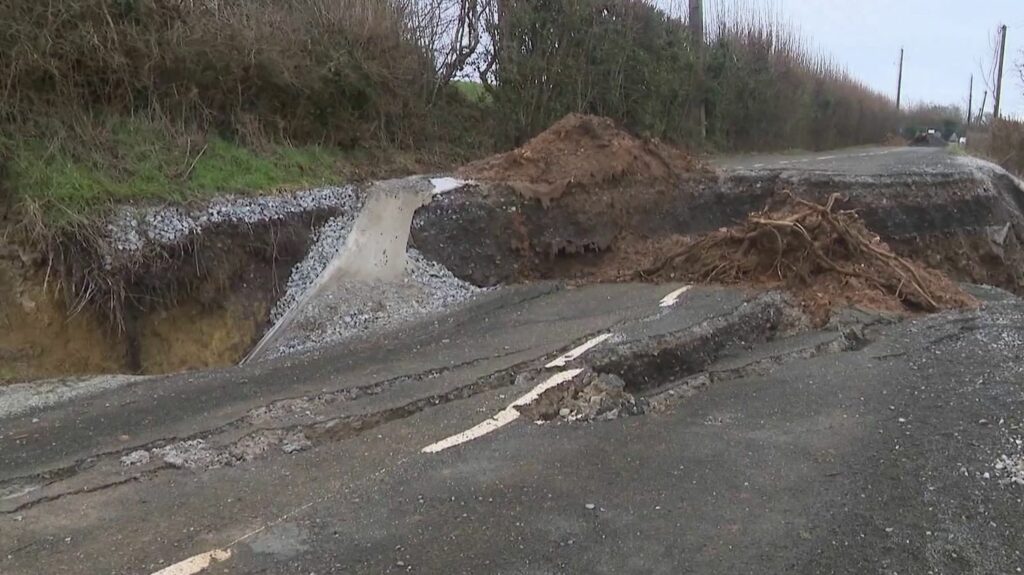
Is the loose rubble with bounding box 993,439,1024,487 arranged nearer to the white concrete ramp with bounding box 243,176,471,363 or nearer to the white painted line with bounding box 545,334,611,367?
the white painted line with bounding box 545,334,611,367

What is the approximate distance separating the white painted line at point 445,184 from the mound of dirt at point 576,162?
0.38 m

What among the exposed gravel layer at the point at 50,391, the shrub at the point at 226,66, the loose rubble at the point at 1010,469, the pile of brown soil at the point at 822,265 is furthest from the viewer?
the pile of brown soil at the point at 822,265

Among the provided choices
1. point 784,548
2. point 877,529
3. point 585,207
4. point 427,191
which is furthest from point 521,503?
point 585,207

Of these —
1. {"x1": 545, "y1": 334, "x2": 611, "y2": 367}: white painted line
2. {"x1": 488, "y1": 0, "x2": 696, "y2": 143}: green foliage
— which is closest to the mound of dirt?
{"x1": 488, "y1": 0, "x2": 696, "y2": 143}: green foliage

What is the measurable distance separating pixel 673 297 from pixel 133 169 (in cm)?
634

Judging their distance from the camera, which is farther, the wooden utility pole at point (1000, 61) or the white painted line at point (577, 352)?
the wooden utility pole at point (1000, 61)

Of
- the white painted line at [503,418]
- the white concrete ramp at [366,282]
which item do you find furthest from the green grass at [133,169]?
the white painted line at [503,418]

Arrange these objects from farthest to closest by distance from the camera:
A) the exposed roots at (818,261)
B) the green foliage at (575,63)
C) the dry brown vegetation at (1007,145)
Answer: the dry brown vegetation at (1007,145)
the green foliage at (575,63)
the exposed roots at (818,261)

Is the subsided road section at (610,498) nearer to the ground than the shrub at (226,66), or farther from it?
nearer to the ground

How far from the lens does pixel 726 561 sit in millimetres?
3877

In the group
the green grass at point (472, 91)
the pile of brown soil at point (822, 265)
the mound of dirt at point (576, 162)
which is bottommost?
the pile of brown soil at point (822, 265)

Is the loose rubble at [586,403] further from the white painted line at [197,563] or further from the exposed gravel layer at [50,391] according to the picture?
the exposed gravel layer at [50,391]

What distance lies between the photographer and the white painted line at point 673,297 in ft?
29.0

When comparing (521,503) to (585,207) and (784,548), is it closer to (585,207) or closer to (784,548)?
(784,548)
